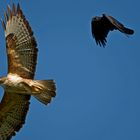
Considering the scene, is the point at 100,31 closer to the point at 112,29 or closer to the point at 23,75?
the point at 112,29

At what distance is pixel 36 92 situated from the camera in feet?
49.0

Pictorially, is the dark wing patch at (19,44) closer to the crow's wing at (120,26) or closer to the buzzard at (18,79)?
the buzzard at (18,79)

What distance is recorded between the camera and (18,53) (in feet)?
50.1

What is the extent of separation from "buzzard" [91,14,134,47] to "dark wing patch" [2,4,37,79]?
1.26 meters

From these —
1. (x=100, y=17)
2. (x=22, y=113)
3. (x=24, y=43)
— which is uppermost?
(x=100, y=17)

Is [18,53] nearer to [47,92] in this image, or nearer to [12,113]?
[47,92]

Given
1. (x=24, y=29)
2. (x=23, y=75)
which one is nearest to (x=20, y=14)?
(x=24, y=29)

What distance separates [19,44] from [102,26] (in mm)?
1728

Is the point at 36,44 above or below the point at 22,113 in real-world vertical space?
above

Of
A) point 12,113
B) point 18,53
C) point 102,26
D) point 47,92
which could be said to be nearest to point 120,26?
point 102,26

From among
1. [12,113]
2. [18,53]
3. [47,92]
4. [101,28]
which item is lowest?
[12,113]

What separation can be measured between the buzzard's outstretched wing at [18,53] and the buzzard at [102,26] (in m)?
1.26

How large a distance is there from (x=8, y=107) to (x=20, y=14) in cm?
196

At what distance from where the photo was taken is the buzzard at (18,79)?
14.9 metres
